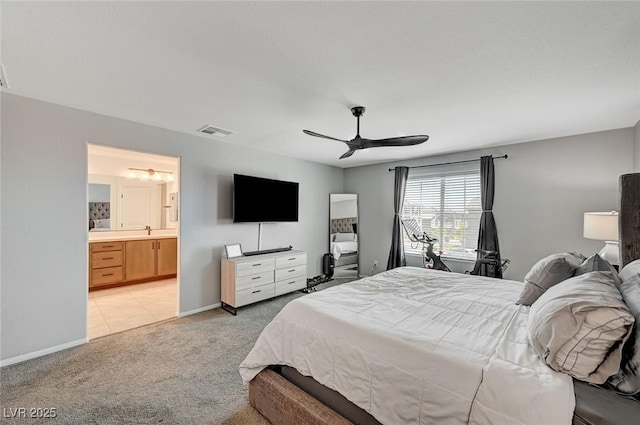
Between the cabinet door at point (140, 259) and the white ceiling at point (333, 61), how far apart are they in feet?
9.55

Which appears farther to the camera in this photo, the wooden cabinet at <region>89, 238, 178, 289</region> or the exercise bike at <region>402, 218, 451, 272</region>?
the wooden cabinet at <region>89, 238, 178, 289</region>

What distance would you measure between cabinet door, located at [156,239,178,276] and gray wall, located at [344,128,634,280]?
5.35m

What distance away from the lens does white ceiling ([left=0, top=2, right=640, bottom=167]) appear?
1444 mm

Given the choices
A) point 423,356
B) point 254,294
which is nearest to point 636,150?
point 423,356

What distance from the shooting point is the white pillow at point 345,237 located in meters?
5.73

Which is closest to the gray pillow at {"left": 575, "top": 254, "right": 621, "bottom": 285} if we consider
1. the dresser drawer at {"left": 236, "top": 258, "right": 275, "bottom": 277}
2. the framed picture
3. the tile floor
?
the dresser drawer at {"left": 236, "top": 258, "right": 275, "bottom": 277}

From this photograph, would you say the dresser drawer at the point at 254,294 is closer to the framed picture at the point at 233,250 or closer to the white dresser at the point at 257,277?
the white dresser at the point at 257,277

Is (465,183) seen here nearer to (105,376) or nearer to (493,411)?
(493,411)

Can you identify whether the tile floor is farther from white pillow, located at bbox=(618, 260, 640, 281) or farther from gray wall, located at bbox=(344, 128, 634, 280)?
gray wall, located at bbox=(344, 128, 634, 280)

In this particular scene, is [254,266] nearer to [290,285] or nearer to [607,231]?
[290,285]

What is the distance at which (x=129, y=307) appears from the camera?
12.8 feet

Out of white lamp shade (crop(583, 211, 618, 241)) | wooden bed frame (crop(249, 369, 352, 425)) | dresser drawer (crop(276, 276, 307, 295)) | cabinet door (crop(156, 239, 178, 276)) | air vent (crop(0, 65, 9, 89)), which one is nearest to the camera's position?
wooden bed frame (crop(249, 369, 352, 425))

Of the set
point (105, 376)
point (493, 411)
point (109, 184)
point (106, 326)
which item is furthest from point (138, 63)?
point (109, 184)

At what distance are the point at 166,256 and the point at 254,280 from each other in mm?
2704
